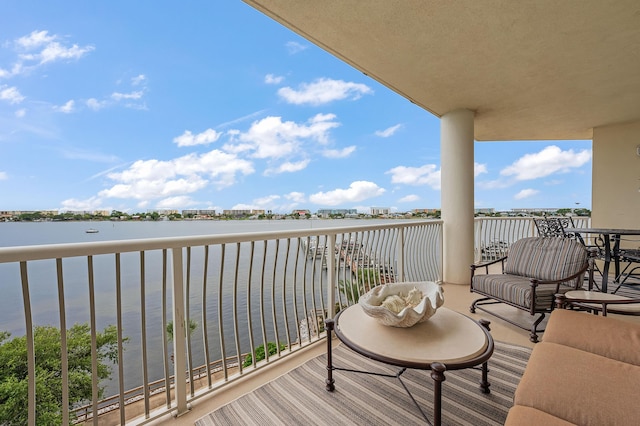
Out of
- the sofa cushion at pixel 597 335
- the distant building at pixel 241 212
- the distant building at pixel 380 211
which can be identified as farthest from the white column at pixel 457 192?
the distant building at pixel 241 212

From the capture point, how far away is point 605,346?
150 centimetres

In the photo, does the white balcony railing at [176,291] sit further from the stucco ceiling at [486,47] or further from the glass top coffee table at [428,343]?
the stucco ceiling at [486,47]

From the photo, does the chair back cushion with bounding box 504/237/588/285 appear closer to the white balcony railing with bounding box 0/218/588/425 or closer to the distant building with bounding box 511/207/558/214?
the white balcony railing with bounding box 0/218/588/425

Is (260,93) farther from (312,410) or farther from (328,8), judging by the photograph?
(312,410)

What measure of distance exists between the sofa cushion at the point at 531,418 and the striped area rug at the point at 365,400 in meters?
0.79

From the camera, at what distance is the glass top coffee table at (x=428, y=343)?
1.32 meters

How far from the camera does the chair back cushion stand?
2979 mm

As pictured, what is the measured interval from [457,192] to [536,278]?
179cm

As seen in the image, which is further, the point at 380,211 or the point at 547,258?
the point at 380,211

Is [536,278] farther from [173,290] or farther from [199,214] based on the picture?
[199,214]

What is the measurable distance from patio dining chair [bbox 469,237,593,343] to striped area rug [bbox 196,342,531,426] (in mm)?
819

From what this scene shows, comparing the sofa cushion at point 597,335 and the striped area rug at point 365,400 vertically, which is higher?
the sofa cushion at point 597,335

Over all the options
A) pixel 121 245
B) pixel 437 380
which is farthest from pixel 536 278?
pixel 121 245

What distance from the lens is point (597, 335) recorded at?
5.20 ft
